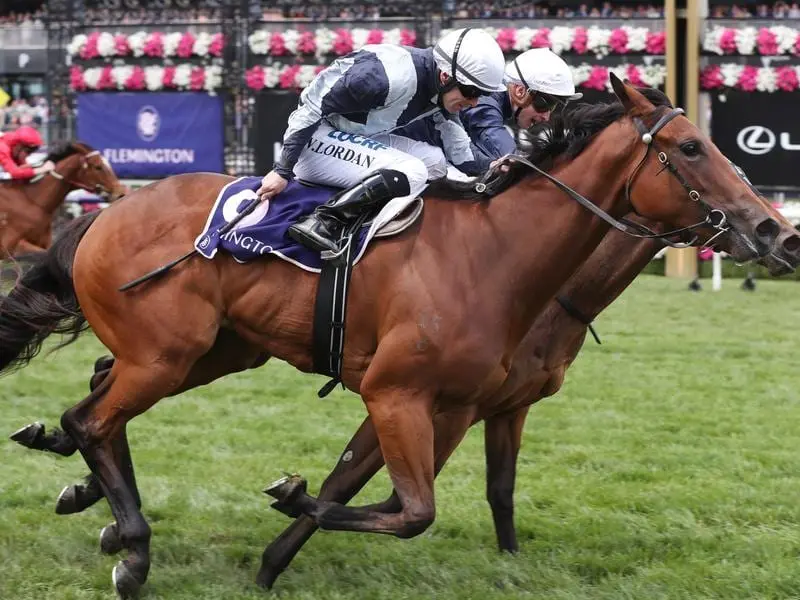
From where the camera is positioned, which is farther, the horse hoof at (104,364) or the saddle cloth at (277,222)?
the horse hoof at (104,364)

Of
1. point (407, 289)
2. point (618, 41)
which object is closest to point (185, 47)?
point (618, 41)

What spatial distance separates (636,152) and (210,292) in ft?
4.81

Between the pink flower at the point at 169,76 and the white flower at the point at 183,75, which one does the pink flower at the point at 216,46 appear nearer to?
the white flower at the point at 183,75

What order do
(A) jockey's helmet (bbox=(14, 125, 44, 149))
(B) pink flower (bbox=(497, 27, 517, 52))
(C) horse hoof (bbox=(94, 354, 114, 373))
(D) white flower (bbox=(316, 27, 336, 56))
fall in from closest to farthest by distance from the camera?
(C) horse hoof (bbox=(94, 354, 114, 373)), (A) jockey's helmet (bbox=(14, 125, 44, 149)), (B) pink flower (bbox=(497, 27, 517, 52)), (D) white flower (bbox=(316, 27, 336, 56))

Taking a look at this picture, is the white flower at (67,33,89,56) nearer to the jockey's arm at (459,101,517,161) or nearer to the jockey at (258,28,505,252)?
the jockey's arm at (459,101,517,161)

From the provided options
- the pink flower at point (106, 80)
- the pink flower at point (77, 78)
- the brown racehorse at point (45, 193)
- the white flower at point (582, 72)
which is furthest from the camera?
the pink flower at point (77, 78)

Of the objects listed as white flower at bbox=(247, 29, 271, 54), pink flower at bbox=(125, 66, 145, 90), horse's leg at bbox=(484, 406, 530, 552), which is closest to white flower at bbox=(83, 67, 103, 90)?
pink flower at bbox=(125, 66, 145, 90)

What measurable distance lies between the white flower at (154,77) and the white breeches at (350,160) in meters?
12.9

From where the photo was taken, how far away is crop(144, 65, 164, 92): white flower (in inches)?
653

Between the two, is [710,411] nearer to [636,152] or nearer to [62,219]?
[636,152]

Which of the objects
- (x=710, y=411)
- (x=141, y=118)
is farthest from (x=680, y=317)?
(x=141, y=118)

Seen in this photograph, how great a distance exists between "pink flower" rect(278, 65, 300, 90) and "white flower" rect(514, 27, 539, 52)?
287cm

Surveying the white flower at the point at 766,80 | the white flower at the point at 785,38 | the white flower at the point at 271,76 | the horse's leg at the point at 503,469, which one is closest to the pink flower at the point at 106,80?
the white flower at the point at 271,76

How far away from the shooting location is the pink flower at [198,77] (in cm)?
1633
